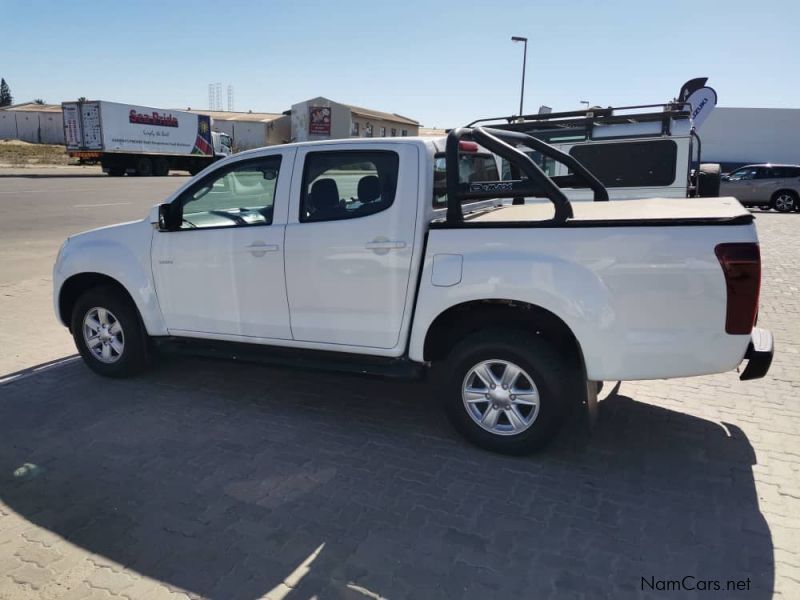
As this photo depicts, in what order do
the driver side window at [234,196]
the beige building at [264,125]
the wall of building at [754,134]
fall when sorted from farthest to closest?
the beige building at [264,125] < the wall of building at [754,134] < the driver side window at [234,196]

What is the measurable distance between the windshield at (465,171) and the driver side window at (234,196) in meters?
1.13

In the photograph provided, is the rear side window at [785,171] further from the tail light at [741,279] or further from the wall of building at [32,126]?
the wall of building at [32,126]

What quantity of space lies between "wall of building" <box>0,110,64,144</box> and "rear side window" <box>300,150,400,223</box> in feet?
247

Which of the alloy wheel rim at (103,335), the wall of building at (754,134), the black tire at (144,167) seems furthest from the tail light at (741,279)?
the black tire at (144,167)

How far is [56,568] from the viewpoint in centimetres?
283

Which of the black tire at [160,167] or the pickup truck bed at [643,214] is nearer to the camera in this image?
the pickup truck bed at [643,214]

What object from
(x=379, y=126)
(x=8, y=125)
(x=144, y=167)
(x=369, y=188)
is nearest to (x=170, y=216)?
(x=369, y=188)

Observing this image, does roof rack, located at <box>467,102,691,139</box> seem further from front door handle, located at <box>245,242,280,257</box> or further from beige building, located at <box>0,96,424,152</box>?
beige building, located at <box>0,96,424,152</box>

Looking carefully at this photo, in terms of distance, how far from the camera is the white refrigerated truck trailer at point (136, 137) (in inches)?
1325

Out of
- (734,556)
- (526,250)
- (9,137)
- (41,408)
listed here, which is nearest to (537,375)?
(526,250)

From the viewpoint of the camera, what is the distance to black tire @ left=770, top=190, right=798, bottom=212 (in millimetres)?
19703

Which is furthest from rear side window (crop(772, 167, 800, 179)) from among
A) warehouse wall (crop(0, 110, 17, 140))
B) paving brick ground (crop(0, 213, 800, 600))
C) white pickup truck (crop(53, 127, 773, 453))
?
warehouse wall (crop(0, 110, 17, 140))

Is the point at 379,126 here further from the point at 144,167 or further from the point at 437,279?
the point at 437,279

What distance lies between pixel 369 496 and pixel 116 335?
9.10 ft
